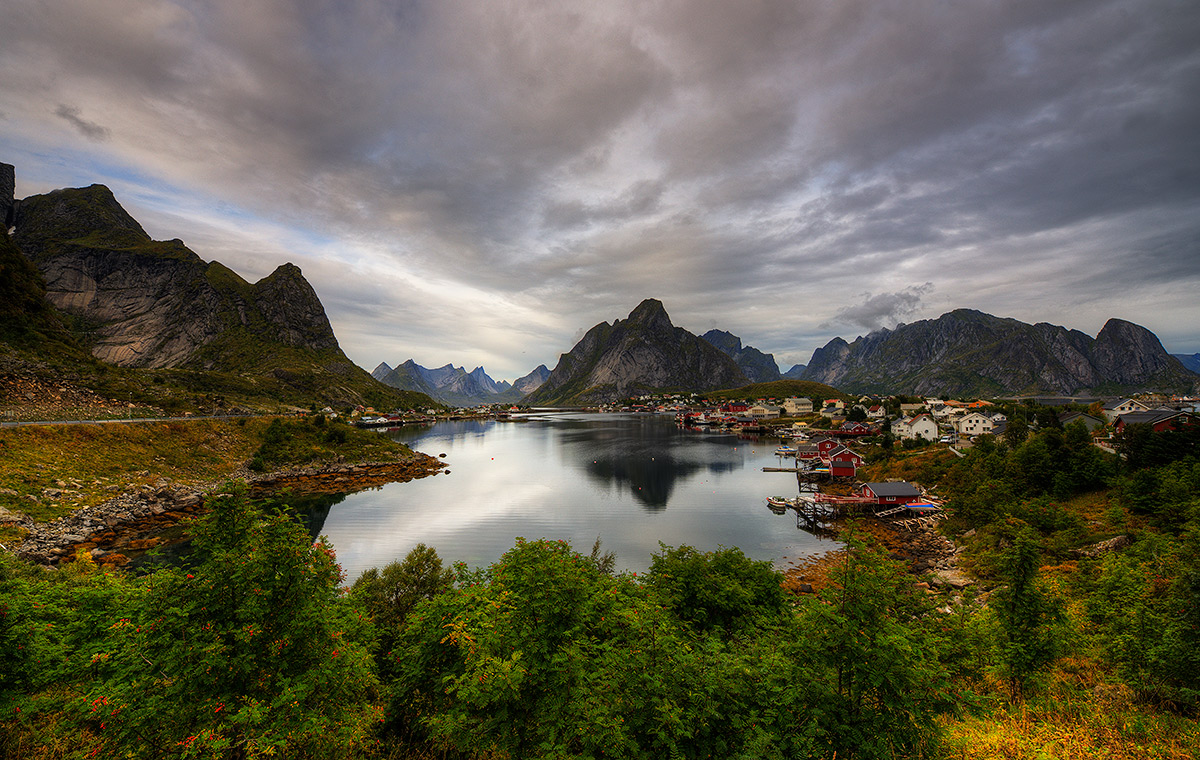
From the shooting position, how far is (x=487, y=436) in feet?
468

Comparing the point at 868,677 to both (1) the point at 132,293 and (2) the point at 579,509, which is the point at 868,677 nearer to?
(2) the point at 579,509

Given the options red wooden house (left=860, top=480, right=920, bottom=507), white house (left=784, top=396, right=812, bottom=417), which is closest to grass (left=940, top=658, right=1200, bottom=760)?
red wooden house (left=860, top=480, right=920, bottom=507)

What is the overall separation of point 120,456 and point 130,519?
44.4ft

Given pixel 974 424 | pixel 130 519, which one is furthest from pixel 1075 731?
pixel 974 424

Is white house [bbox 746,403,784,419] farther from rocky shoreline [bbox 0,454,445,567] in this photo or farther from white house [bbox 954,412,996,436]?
rocky shoreline [bbox 0,454,445,567]

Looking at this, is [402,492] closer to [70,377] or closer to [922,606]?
[70,377]

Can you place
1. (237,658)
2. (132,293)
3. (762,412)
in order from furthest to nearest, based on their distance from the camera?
1. (762,412)
2. (132,293)
3. (237,658)

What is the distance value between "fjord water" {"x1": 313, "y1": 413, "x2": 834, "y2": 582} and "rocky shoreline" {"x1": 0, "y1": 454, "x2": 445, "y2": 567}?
10891mm

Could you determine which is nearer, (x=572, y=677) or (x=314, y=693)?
(x=314, y=693)

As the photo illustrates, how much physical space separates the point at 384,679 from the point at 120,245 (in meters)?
276

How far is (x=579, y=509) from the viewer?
5300 centimetres

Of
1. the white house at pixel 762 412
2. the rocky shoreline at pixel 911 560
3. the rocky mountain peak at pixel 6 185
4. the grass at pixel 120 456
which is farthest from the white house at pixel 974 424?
the rocky mountain peak at pixel 6 185

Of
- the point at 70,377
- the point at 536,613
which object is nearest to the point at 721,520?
the point at 536,613

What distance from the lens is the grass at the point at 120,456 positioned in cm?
3528
